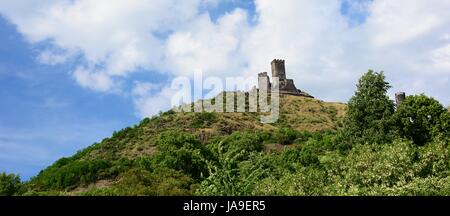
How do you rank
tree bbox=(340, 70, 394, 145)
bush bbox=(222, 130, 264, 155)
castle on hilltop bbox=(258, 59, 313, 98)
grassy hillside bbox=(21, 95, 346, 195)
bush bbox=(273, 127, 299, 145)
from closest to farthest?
1. tree bbox=(340, 70, 394, 145)
2. grassy hillside bbox=(21, 95, 346, 195)
3. bush bbox=(222, 130, 264, 155)
4. bush bbox=(273, 127, 299, 145)
5. castle on hilltop bbox=(258, 59, 313, 98)

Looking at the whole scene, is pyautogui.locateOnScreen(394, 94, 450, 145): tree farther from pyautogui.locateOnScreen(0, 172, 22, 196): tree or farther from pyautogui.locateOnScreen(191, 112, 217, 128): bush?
pyautogui.locateOnScreen(191, 112, 217, 128): bush

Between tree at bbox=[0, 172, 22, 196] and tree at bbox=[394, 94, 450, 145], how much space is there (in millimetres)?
34531

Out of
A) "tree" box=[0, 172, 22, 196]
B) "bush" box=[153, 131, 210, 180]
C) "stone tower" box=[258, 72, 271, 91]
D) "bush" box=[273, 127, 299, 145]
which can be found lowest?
"tree" box=[0, 172, 22, 196]

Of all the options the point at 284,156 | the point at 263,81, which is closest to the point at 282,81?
the point at 263,81

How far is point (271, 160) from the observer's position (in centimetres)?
5269

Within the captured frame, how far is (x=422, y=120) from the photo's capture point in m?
48.8

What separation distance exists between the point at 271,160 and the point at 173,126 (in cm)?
3523

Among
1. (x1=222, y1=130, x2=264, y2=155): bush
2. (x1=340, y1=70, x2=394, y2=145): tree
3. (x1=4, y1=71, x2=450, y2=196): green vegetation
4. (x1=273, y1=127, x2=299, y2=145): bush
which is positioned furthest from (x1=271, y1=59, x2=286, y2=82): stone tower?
(x1=340, y1=70, x2=394, y2=145): tree

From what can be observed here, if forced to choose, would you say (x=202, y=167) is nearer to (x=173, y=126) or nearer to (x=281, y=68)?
(x=173, y=126)

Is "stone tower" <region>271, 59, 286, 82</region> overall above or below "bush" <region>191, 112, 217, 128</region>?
above

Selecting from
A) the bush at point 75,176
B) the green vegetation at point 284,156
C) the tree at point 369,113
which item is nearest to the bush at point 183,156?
the green vegetation at point 284,156

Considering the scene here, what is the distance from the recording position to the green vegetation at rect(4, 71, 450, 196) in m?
25.5

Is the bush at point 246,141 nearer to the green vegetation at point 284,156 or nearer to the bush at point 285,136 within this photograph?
the green vegetation at point 284,156
